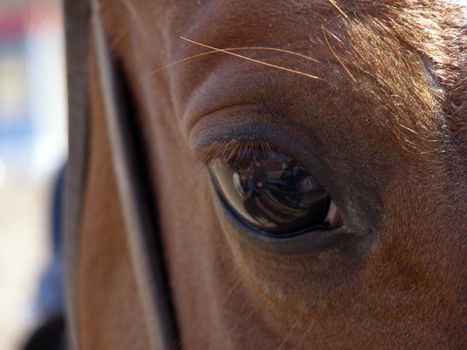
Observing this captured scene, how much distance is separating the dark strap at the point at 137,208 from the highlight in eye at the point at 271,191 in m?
0.31

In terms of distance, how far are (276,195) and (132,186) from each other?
42 centimetres

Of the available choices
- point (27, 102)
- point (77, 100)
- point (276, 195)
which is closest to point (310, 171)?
point (276, 195)

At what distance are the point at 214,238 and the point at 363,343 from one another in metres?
0.31

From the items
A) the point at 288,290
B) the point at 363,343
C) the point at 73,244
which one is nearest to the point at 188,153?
the point at 288,290

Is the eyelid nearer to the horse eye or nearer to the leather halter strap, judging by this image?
the horse eye

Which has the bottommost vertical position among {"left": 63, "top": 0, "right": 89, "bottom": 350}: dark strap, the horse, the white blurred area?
the horse

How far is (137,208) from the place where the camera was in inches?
53.0

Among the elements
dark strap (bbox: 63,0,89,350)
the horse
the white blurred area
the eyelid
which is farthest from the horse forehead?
the white blurred area

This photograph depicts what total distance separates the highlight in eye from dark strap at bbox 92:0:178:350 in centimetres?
31

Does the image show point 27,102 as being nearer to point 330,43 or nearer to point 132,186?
point 132,186

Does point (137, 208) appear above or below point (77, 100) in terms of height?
below

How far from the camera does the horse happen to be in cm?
89

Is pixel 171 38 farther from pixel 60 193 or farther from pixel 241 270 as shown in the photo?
pixel 60 193

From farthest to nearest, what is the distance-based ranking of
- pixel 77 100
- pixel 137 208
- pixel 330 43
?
pixel 77 100 < pixel 137 208 < pixel 330 43
